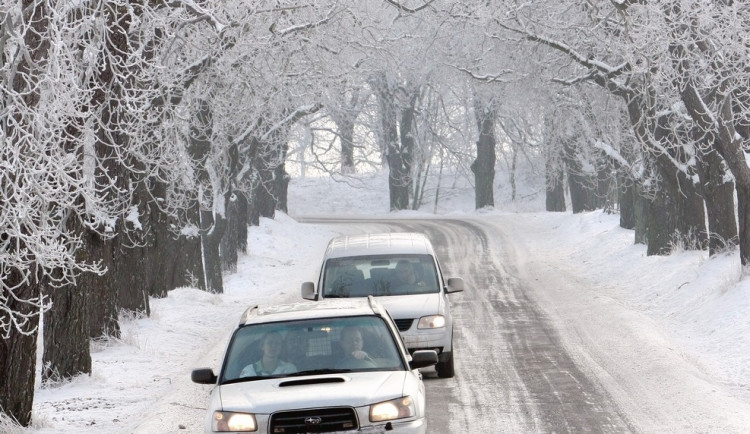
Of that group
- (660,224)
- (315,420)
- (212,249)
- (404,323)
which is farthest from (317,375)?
(660,224)

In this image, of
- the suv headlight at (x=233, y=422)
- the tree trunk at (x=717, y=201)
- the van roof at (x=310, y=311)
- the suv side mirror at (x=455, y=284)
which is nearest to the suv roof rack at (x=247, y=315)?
the van roof at (x=310, y=311)

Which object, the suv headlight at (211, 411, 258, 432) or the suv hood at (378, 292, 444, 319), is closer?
the suv headlight at (211, 411, 258, 432)

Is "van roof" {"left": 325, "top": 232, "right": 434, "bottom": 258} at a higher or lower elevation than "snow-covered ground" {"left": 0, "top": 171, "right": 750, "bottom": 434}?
higher

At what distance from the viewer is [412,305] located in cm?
1362

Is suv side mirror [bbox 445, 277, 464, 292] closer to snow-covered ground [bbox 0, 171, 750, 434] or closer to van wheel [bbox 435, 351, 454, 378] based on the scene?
van wheel [bbox 435, 351, 454, 378]

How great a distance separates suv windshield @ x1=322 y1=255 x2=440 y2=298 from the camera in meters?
14.6

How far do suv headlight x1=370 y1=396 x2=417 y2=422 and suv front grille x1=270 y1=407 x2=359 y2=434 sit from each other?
0.52 ft

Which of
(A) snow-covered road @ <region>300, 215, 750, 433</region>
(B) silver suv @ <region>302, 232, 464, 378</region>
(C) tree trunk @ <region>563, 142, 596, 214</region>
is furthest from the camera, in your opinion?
(C) tree trunk @ <region>563, 142, 596, 214</region>

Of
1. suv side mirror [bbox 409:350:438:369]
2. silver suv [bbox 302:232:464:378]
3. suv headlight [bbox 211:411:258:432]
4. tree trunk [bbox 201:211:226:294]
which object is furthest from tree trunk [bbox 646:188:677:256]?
suv headlight [bbox 211:411:258:432]

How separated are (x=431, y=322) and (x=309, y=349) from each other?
4309 mm

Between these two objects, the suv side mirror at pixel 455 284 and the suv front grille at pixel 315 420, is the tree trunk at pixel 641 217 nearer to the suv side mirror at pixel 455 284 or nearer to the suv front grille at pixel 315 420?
the suv side mirror at pixel 455 284

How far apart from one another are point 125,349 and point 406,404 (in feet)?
33.0

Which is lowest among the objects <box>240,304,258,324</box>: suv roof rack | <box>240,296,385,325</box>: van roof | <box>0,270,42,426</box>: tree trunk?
<box>0,270,42,426</box>: tree trunk

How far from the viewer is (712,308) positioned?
1895 cm
